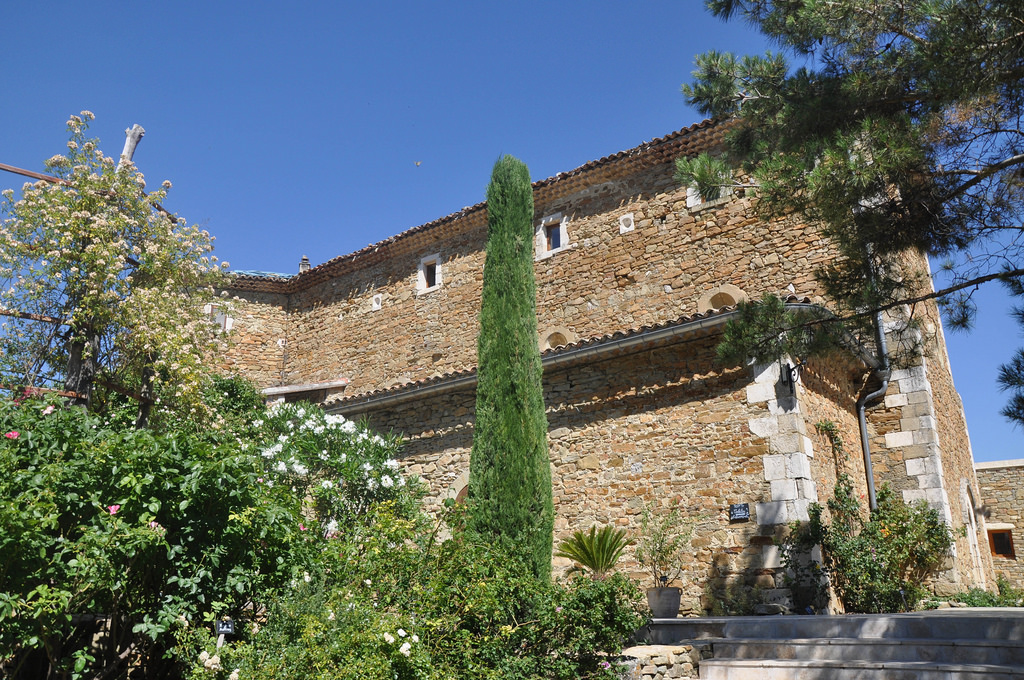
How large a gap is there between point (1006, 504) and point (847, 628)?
541 inches

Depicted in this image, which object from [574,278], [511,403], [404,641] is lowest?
[404,641]

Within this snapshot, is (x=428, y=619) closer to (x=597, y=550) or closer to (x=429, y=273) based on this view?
(x=597, y=550)

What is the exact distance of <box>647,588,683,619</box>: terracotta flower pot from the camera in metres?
8.06

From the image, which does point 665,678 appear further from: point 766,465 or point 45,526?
point 45,526

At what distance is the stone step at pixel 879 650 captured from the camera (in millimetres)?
5324

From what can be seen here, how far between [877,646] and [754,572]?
2.16 metres

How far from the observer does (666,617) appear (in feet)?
26.4

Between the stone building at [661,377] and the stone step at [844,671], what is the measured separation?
2111 mm

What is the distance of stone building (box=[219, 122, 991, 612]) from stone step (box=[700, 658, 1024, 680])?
211 cm

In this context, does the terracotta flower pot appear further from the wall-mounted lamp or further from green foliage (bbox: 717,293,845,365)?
green foliage (bbox: 717,293,845,365)

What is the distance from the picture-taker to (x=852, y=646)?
5.98 m

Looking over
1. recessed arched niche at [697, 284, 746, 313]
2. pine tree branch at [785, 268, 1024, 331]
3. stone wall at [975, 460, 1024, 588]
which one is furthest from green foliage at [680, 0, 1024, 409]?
stone wall at [975, 460, 1024, 588]

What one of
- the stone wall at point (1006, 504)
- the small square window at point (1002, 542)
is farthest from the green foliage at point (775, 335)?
the small square window at point (1002, 542)

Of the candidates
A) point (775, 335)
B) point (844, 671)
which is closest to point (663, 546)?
point (775, 335)
